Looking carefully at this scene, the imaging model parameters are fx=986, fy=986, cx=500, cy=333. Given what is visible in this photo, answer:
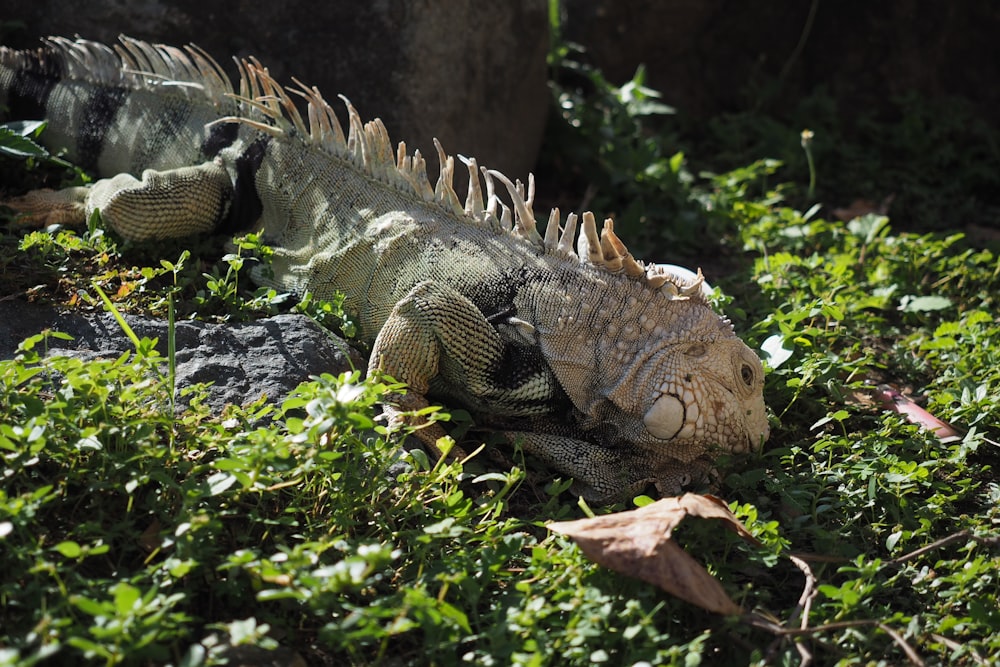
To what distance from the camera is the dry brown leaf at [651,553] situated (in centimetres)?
276

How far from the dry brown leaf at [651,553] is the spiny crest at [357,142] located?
1.05 metres

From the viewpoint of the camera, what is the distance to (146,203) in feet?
14.0

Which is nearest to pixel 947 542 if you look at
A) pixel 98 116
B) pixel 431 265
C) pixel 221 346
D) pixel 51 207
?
pixel 431 265

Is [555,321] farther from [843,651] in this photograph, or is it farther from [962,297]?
[962,297]

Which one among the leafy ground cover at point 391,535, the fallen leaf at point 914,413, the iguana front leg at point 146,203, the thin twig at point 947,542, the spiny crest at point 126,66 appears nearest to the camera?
the leafy ground cover at point 391,535

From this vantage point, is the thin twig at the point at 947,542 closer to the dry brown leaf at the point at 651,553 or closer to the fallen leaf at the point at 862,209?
the dry brown leaf at the point at 651,553

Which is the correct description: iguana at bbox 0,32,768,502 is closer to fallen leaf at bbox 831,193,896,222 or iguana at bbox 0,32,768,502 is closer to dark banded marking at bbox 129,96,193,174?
dark banded marking at bbox 129,96,193,174

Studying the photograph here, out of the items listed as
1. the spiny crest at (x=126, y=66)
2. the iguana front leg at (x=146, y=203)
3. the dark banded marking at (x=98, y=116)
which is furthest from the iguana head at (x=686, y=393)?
the dark banded marking at (x=98, y=116)

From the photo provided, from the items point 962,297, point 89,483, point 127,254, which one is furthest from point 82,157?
point 962,297

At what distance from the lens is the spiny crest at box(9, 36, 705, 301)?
12.2 ft

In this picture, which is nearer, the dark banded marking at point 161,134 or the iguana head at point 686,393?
the iguana head at point 686,393

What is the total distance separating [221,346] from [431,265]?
0.86 metres

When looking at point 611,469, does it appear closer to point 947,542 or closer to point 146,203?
point 947,542

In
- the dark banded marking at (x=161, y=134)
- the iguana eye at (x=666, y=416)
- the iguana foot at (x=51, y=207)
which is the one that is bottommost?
the iguana eye at (x=666, y=416)
